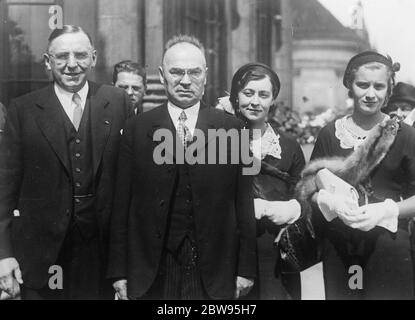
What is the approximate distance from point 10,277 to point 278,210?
144 centimetres

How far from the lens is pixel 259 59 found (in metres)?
5.32

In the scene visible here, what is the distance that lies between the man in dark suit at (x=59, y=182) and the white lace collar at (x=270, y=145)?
2.51ft

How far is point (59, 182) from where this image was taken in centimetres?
340

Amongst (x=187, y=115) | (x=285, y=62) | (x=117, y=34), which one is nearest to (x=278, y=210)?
(x=187, y=115)

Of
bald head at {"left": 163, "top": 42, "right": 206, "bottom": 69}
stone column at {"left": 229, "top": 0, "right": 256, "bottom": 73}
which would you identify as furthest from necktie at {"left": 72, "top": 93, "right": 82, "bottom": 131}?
stone column at {"left": 229, "top": 0, "right": 256, "bottom": 73}

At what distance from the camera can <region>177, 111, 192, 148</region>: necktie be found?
11.1 feet

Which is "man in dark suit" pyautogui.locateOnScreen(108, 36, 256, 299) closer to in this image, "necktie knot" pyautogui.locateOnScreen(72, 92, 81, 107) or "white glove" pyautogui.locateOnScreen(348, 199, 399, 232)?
"necktie knot" pyautogui.locateOnScreen(72, 92, 81, 107)

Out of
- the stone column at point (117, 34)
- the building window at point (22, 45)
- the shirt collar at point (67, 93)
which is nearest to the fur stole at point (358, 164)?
the shirt collar at point (67, 93)

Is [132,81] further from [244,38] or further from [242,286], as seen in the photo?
[244,38]

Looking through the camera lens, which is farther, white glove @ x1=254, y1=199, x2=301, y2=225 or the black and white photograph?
white glove @ x1=254, y1=199, x2=301, y2=225

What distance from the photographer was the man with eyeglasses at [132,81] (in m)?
4.09

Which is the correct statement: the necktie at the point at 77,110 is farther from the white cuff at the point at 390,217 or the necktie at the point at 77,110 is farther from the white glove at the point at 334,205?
the white cuff at the point at 390,217
